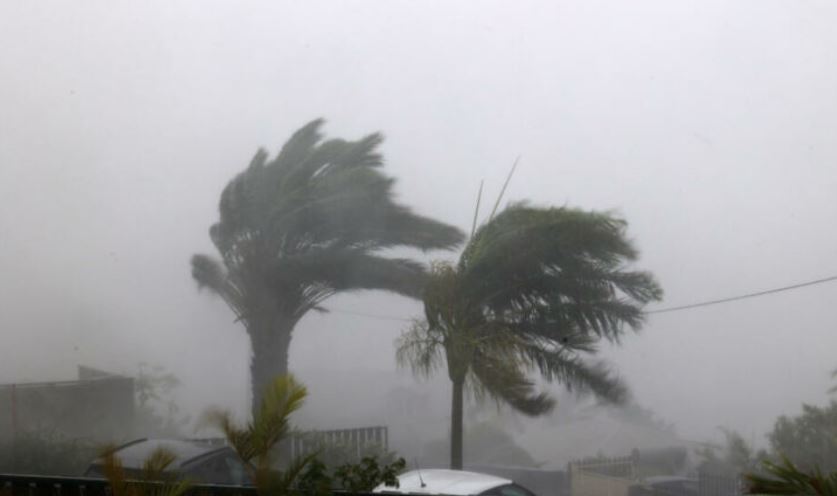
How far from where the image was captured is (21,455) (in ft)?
32.3

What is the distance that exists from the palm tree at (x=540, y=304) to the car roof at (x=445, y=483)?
1209 millimetres

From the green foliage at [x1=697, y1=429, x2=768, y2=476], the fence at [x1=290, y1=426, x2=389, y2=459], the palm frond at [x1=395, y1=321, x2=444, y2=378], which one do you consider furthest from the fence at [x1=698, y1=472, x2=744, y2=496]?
the fence at [x1=290, y1=426, x2=389, y2=459]

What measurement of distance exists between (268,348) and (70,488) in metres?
3.04

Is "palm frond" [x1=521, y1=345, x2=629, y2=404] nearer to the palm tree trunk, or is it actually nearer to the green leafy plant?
the palm tree trunk

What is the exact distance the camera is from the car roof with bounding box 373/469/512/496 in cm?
671

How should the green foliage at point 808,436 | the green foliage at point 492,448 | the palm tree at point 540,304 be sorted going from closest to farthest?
the green foliage at point 808,436
the palm tree at point 540,304
the green foliage at point 492,448

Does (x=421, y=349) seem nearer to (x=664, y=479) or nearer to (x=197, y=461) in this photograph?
(x=197, y=461)

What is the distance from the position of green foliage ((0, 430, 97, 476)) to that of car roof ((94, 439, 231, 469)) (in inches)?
45.1

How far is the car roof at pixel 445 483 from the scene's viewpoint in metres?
6.71

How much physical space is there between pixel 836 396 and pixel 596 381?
6.03 feet

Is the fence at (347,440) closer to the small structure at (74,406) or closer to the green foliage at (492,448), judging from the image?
the green foliage at (492,448)

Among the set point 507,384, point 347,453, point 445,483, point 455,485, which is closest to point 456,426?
point 507,384

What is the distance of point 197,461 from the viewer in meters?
8.23

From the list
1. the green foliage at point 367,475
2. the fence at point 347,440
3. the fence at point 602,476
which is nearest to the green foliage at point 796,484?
the green foliage at point 367,475
